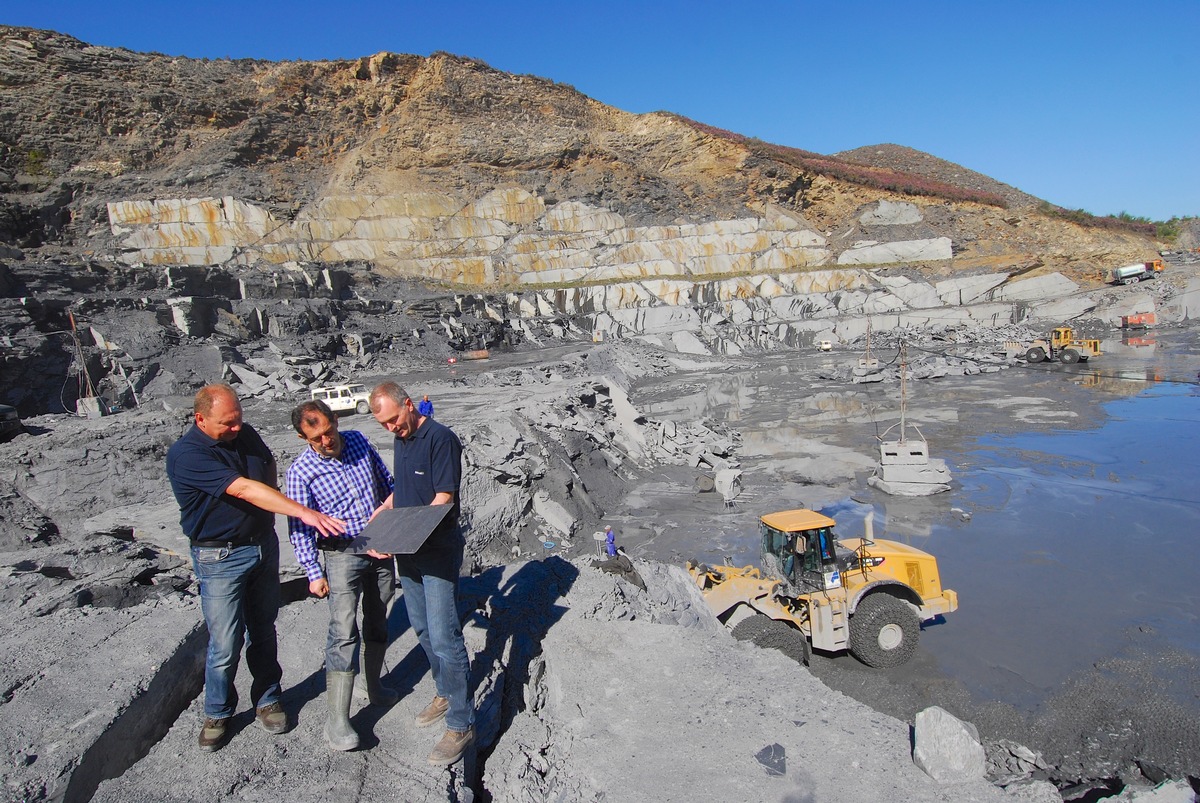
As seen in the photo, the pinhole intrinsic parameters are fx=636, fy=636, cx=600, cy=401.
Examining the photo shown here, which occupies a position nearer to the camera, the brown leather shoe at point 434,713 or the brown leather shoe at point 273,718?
the brown leather shoe at point 273,718

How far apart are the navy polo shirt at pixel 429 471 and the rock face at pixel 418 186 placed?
4099 cm

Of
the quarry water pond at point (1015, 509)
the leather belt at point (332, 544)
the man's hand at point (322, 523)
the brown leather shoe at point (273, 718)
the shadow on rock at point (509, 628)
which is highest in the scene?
the man's hand at point (322, 523)

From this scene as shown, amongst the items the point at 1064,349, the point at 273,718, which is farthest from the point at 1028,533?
the point at 1064,349

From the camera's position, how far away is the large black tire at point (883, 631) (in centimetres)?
625

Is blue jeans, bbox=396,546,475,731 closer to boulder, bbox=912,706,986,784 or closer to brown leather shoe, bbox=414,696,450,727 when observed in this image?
brown leather shoe, bbox=414,696,450,727

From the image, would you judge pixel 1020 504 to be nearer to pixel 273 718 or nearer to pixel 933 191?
pixel 273 718

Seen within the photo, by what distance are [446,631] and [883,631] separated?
16.0ft

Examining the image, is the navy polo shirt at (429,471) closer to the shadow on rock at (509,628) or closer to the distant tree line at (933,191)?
the shadow on rock at (509,628)

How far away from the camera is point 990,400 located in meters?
20.9

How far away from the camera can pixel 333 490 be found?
10.9 ft

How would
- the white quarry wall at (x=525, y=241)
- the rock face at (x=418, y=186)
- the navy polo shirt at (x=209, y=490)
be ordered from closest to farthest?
the navy polo shirt at (x=209, y=490) < the rock face at (x=418, y=186) < the white quarry wall at (x=525, y=241)

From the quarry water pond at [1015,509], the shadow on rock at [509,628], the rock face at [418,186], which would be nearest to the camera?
the shadow on rock at [509,628]

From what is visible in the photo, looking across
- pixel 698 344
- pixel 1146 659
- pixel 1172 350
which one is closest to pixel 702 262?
pixel 698 344

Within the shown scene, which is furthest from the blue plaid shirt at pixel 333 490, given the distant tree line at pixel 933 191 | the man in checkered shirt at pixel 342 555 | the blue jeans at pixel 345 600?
the distant tree line at pixel 933 191
